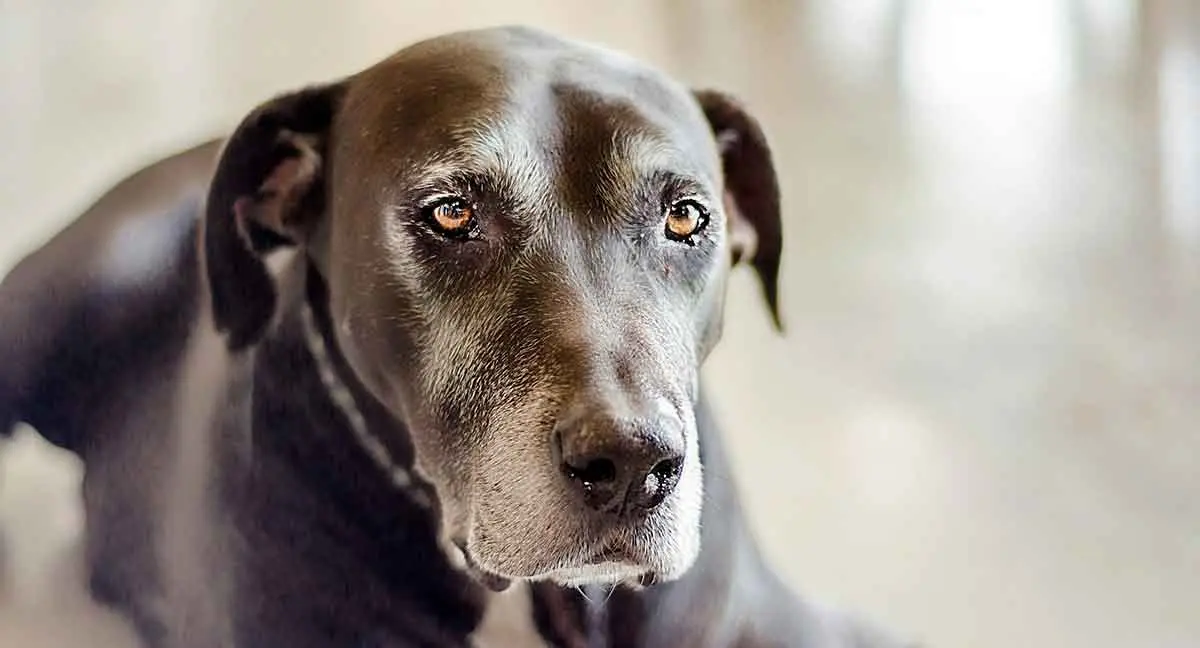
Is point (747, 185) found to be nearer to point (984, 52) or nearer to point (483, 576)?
point (483, 576)

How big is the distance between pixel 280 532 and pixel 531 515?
287 mm

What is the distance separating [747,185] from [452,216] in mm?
310

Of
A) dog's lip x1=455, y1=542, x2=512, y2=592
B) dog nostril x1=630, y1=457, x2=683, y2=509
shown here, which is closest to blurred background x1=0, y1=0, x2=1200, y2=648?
dog's lip x1=455, y1=542, x2=512, y2=592

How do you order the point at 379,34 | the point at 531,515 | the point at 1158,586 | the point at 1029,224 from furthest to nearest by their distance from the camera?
the point at 1029,224 → the point at 379,34 → the point at 1158,586 → the point at 531,515

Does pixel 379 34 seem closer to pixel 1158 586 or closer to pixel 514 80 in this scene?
A: pixel 514 80

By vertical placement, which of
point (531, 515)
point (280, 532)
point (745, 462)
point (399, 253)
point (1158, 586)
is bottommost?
point (1158, 586)

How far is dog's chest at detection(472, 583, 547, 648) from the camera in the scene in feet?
3.63

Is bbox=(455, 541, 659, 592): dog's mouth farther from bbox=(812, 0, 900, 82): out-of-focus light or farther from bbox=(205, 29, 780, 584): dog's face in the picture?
bbox=(812, 0, 900, 82): out-of-focus light

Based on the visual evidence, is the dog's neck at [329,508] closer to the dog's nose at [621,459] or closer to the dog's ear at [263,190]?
the dog's ear at [263,190]

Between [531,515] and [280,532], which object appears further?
[280,532]

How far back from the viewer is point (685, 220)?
99 centimetres

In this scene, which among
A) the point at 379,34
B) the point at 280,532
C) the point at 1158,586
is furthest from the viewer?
the point at 379,34

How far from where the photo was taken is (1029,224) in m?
1.71

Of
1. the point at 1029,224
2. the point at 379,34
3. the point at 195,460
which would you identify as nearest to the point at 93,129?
the point at 379,34
